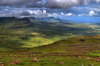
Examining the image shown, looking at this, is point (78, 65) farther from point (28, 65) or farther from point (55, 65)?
point (28, 65)

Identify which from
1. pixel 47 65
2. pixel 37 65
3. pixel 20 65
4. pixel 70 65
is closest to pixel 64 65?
pixel 70 65

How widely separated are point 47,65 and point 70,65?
5479 millimetres

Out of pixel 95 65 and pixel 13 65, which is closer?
pixel 13 65

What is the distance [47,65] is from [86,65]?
9.02 m

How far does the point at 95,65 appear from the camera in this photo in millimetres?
33219

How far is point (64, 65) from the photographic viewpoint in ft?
107

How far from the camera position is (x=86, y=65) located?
32750mm

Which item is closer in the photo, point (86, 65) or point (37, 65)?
point (37, 65)

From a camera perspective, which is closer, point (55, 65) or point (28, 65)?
point (28, 65)

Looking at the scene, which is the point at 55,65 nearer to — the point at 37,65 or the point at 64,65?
the point at 64,65

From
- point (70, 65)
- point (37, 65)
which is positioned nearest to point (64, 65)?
point (70, 65)

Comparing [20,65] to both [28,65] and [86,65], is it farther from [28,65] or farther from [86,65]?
[86,65]

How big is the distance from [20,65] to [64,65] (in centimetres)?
991

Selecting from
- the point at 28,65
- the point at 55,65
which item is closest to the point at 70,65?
the point at 55,65
